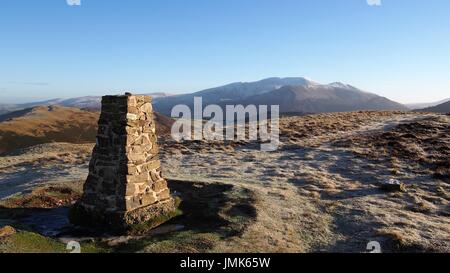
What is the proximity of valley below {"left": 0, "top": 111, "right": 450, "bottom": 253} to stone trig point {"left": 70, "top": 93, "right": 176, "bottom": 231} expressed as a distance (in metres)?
0.65

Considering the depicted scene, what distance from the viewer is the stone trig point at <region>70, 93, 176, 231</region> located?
13.8 meters

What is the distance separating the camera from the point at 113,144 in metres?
14.0

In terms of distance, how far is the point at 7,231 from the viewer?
13078 millimetres

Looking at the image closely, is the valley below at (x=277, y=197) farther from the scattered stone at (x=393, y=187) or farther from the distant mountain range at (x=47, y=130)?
the distant mountain range at (x=47, y=130)

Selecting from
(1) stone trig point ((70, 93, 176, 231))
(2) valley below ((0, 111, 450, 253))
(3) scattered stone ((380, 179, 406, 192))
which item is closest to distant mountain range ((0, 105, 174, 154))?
(2) valley below ((0, 111, 450, 253))

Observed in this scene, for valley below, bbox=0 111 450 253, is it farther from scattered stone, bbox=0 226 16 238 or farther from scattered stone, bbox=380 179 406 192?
scattered stone, bbox=0 226 16 238

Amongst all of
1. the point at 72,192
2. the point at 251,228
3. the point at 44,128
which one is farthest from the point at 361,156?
the point at 44,128

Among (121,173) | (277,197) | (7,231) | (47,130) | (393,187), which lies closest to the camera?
(7,231)

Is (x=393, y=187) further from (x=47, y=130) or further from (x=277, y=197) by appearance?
(x=47, y=130)

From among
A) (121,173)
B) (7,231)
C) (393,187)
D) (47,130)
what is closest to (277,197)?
(393,187)

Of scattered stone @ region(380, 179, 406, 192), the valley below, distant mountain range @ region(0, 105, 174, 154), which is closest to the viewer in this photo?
the valley below

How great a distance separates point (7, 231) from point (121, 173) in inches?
154

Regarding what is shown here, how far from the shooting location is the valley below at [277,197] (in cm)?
1305

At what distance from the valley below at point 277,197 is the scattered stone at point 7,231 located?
0.17 metres
